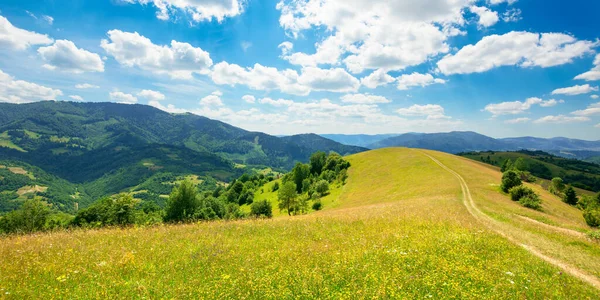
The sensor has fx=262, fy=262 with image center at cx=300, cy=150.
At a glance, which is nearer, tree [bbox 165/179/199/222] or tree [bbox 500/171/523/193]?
tree [bbox 500/171/523/193]

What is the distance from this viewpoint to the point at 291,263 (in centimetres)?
1089

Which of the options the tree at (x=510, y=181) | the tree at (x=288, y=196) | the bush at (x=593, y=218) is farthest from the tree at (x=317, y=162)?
the bush at (x=593, y=218)

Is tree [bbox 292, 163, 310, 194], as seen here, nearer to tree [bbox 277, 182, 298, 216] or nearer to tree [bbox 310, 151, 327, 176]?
tree [bbox 310, 151, 327, 176]

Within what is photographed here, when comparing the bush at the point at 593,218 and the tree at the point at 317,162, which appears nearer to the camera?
the bush at the point at 593,218

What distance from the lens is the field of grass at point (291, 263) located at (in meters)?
8.65

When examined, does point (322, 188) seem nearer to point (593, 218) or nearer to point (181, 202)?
point (181, 202)

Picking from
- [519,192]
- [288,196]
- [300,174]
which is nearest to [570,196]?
[519,192]

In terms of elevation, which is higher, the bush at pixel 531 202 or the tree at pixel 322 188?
the bush at pixel 531 202

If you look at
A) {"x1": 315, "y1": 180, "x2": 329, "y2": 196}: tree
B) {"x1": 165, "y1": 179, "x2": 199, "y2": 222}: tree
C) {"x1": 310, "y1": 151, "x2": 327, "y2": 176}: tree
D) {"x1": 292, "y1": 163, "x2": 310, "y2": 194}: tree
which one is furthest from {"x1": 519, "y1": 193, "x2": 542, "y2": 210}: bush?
{"x1": 310, "y1": 151, "x2": 327, "y2": 176}: tree

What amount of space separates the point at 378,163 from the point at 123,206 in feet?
285

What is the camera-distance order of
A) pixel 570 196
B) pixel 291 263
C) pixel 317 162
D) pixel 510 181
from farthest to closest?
pixel 317 162
pixel 570 196
pixel 510 181
pixel 291 263

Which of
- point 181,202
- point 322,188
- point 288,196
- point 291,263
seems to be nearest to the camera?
point 291,263

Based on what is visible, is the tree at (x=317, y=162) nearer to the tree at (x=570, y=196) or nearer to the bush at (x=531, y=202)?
the tree at (x=570, y=196)

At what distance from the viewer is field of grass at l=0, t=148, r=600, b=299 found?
28.4 ft
